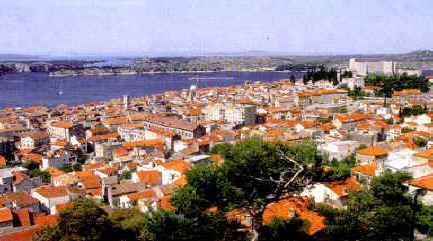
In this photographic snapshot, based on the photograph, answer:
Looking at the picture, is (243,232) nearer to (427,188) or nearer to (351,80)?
(427,188)

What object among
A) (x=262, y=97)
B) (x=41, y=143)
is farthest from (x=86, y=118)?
(x=262, y=97)

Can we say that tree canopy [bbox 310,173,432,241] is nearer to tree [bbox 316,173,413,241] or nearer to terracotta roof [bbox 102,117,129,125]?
tree [bbox 316,173,413,241]

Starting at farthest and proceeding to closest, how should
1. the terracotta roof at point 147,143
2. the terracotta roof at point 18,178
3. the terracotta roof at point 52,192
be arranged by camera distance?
1. the terracotta roof at point 147,143
2. the terracotta roof at point 18,178
3. the terracotta roof at point 52,192

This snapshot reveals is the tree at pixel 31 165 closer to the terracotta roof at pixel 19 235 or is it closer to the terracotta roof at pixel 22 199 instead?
the terracotta roof at pixel 22 199

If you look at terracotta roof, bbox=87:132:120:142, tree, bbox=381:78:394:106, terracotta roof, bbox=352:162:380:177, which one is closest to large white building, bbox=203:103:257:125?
terracotta roof, bbox=87:132:120:142

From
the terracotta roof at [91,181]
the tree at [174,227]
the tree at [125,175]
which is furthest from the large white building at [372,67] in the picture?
the tree at [174,227]

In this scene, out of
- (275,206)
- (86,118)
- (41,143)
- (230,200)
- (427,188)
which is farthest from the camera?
(86,118)
